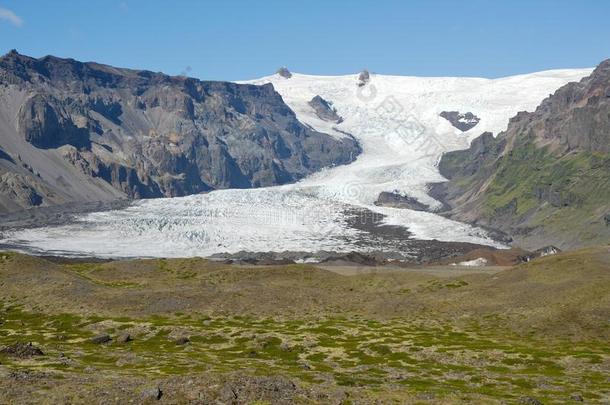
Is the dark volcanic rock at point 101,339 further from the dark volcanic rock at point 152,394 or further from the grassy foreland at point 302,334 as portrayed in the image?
the dark volcanic rock at point 152,394

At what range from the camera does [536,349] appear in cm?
7288

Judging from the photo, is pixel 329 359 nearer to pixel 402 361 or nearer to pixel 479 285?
pixel 402 361

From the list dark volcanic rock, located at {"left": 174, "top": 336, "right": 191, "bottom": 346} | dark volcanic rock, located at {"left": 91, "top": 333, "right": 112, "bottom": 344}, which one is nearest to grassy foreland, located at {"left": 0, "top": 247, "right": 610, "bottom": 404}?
dark volcanic rock, located at {"left": 174, "top": 336, "right": 191, "bottom": 346}

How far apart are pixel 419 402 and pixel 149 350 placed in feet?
114

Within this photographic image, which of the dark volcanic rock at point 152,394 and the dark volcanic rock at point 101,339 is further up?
the dark volcanic rock at point 152,394

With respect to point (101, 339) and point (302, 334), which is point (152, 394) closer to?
point (101, 339)

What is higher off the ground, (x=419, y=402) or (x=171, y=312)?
(x=419, y=402)

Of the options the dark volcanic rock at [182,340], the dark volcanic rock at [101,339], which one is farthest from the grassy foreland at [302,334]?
the dark volcanic rock at [101,339]

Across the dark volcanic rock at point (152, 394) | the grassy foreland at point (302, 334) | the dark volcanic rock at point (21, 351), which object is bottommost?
the grassy foreland at point (302, 334)

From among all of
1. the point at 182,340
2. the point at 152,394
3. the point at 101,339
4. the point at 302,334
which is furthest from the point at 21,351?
the point at 302,334

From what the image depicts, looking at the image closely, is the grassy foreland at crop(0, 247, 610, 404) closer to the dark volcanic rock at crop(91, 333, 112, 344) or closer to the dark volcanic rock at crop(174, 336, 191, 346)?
the dark volcanic rock at crop(174, 336, 191, 346)

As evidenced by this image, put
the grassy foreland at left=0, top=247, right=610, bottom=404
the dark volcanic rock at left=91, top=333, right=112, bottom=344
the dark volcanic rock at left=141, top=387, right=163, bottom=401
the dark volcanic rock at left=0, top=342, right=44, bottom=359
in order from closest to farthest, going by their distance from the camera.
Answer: the dark volcanic rock at left=141, top=387, right=163, bottom=401 < the grassy foreland at left=0, top=247, right=610, bottom=404 < the dark volcanic rock at left=0, top=342, right=44, bottom=359 < the dark volcanic rock at left=91, top=333, right=112, bottom=344

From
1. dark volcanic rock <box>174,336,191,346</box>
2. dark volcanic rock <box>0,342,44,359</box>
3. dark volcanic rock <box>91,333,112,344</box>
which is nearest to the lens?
dark volcanic rock <box>0,342,44,359</box>

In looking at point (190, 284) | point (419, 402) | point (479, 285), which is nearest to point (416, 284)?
point (479, 285)
